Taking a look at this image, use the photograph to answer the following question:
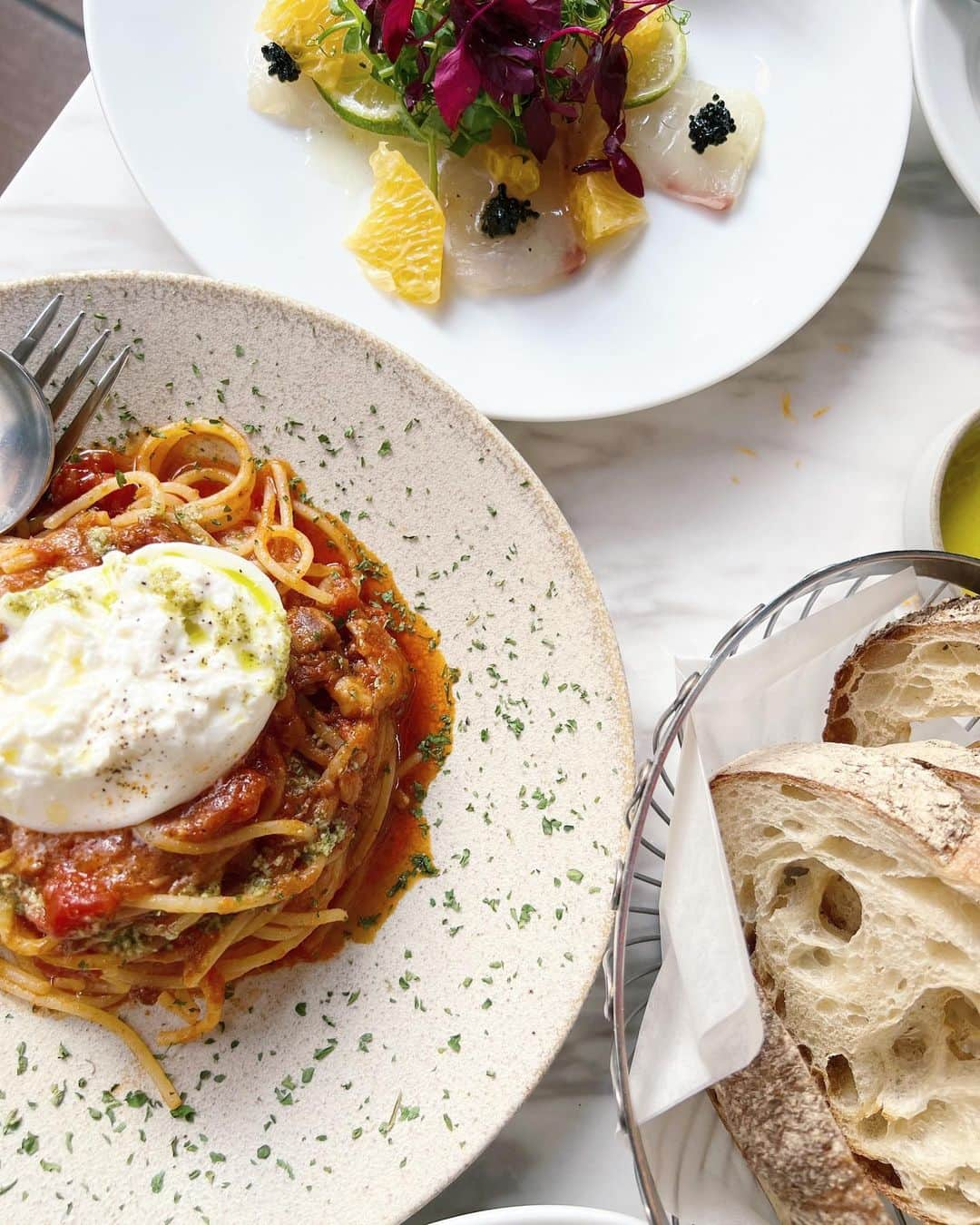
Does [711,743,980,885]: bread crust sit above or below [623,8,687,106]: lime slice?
below

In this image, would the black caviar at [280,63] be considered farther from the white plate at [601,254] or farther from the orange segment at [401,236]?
the orange segment at [401,236]

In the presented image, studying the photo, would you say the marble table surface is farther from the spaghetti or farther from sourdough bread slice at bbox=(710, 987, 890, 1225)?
sourdough bread slice at bbox=(710, 987, 890, 1225)

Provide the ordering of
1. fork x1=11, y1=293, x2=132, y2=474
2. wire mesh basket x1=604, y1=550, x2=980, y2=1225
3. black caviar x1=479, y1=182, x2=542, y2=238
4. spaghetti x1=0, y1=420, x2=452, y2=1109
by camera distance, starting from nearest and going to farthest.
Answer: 1. wire mesh basket x1=604, y1=550, x2=980, y2=1225
2. spaghetti x1=0, y1=420, x2=452, y2=1109
3. fork x1=11, y1=293, x2=132, y2=474
4. black caviar x1=479, y1=182, x2=542, y2=238

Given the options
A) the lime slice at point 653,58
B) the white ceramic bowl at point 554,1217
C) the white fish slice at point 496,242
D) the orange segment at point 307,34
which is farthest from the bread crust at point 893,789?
the orange segment at point 307,34

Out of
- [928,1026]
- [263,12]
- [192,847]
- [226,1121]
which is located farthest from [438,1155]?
[263,12]

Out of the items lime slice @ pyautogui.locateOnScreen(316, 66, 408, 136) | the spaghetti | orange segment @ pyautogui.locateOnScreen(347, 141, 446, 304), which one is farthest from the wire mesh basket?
lime slice @ pyautogui.locateOnScreen(316, 66, 408, 136)

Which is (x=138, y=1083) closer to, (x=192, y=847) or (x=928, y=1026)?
(x=192, y=847)
